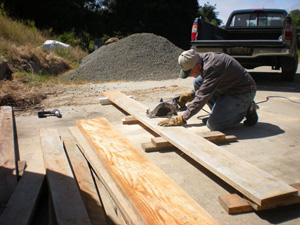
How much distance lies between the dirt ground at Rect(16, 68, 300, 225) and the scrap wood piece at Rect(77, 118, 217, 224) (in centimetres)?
36

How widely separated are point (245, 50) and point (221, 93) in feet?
10.4

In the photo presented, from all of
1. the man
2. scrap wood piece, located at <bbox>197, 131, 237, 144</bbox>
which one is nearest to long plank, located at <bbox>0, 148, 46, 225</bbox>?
the man

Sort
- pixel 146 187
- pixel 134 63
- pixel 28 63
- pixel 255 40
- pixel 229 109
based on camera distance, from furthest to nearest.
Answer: pixel 134 63 < pixel 28 63 < pixel 255 40 < pixel 229 109 < pixel 146 187

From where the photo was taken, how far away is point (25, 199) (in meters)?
2.09

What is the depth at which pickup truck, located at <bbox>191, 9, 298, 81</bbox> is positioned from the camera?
631 centimetres

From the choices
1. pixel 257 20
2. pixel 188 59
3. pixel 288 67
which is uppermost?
pixel 257 20

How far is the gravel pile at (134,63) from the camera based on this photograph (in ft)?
30.6

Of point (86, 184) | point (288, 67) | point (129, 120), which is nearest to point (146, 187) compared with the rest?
point (86, 184)

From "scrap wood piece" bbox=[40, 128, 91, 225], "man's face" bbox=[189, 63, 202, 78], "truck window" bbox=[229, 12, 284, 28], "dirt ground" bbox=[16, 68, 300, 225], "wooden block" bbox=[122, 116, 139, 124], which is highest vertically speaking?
"truck window" bbox=[229, 12, 284, 28]

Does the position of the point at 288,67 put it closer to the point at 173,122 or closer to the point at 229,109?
the point at 229,109

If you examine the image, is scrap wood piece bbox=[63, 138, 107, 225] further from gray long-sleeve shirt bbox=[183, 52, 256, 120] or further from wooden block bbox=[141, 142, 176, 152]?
gray long-sleeve shirt bbox=[183, 52, 256, 120]

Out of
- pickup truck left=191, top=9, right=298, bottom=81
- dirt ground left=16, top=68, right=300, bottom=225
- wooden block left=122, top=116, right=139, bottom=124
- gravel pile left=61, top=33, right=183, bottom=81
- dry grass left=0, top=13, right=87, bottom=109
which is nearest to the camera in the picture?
dirt ground left=16, top=68, right=300, bottom=225

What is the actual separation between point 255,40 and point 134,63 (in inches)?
186

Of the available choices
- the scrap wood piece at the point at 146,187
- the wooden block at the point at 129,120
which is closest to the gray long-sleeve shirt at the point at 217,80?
the scrap wood piece at the point at 146,187
